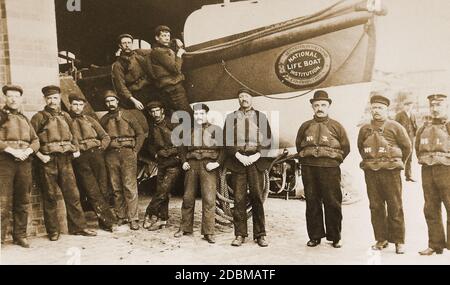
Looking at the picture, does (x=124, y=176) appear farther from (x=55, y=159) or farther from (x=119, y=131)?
(x=55, y=159)

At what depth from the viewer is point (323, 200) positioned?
455 cm

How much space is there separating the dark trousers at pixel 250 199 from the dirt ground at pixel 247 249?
201mm

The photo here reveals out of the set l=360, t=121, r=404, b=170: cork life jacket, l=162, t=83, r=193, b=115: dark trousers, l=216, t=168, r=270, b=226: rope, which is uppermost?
l=162, t=83, r=193, b=115: dark trousers

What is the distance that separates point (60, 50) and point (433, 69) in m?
4.24

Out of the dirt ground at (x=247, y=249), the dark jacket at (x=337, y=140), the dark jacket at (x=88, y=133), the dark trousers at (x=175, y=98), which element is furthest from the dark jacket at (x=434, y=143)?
the dark jacket at (x=88, y=133)

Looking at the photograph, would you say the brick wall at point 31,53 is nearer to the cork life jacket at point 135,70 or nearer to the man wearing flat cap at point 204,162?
the cork life jacket at point 135,70

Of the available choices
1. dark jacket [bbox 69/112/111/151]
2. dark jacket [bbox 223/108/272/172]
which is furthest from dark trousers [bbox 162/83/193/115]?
dark jacket [bbox 69/112/111/151]

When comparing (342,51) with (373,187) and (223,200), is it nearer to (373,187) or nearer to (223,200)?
(373,187)

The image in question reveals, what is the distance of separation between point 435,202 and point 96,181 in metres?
3.60

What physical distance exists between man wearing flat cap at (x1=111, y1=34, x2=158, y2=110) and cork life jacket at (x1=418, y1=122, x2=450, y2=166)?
2936 mm

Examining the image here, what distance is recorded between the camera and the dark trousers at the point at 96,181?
493cm

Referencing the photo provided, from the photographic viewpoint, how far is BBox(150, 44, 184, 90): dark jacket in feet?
16.6

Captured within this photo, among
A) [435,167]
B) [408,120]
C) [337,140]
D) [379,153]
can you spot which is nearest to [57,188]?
[337,140]

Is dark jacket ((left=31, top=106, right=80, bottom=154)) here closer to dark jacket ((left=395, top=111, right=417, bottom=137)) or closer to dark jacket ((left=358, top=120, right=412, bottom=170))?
dark jacket ((left=358, top=120, right=412, bottom=170))
